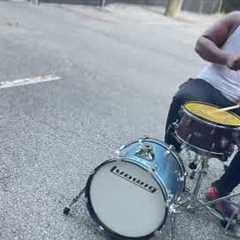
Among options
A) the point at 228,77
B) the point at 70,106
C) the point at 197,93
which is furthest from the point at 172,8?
the point at 197,93

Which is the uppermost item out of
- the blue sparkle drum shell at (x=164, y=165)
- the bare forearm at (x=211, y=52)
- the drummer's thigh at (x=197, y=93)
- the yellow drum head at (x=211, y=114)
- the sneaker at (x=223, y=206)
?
the bare forearm at (x=211, y=52)

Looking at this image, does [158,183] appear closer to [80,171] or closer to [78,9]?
[80,171]

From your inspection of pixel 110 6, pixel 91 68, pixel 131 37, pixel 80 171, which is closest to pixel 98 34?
pixel 131 37

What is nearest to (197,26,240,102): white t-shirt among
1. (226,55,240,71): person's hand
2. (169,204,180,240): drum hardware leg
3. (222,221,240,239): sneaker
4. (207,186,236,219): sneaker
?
(226,55,240,71): person's hand

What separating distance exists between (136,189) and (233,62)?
103 cm

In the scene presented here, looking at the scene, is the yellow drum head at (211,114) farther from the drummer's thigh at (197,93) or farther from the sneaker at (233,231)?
the sneaker at (233,231)

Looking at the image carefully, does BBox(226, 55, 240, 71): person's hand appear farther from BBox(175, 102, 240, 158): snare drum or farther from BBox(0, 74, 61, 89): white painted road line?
BBox(0, 74, 61, 89): white painted road line

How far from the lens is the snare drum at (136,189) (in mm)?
3051

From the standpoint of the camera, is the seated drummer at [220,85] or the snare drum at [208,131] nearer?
the snare drum at [208,131]

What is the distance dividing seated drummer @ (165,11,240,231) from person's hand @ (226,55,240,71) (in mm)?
152

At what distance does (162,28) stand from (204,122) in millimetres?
10855

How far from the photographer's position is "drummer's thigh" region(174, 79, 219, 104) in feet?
12.0

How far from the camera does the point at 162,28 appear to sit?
1370cm

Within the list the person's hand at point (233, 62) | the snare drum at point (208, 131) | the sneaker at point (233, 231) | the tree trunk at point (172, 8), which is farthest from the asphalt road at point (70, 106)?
the tree trunk at point (172, 8)
